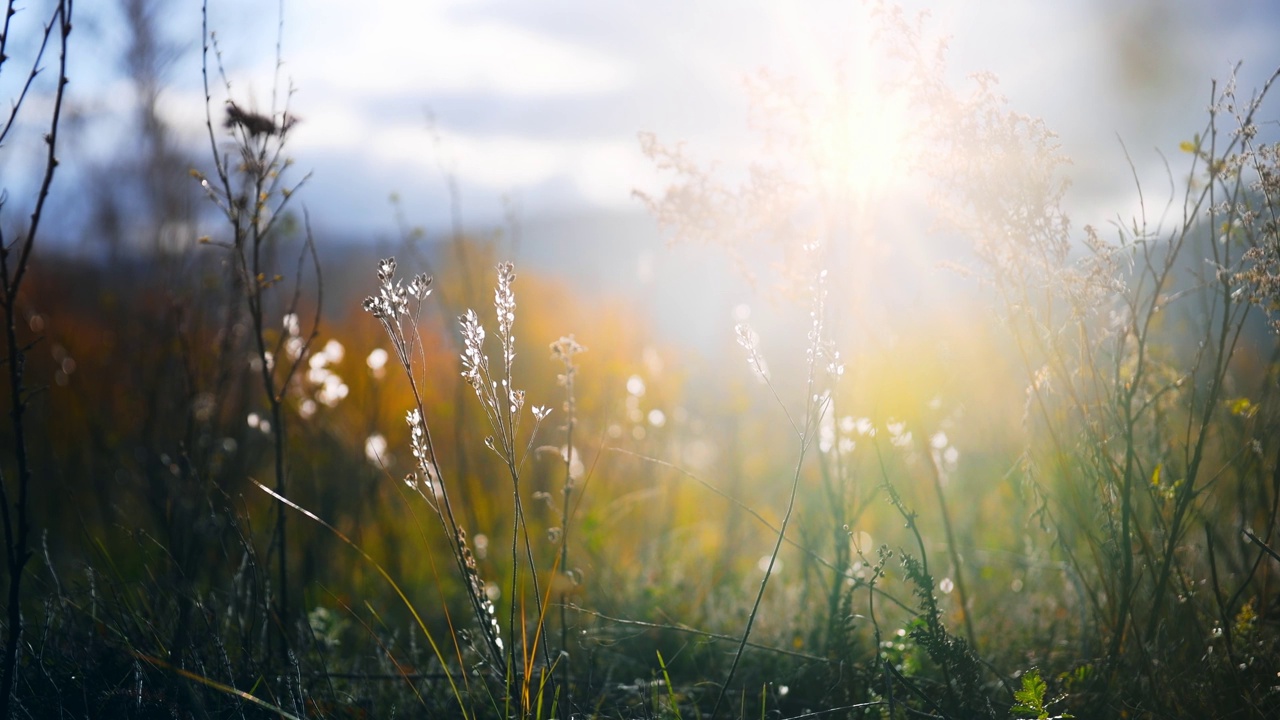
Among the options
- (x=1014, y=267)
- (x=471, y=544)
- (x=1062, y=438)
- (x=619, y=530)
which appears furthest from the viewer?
(x=619, y=530)

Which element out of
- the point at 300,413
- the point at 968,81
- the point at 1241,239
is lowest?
the point at 300,413

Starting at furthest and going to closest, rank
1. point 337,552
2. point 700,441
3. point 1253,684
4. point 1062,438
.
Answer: point 700,441, point 337,552, point 1062,438, point 1253,684

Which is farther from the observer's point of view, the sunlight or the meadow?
the sunlight

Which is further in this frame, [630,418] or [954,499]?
[954,499]

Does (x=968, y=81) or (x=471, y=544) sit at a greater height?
(x=968, y=81)

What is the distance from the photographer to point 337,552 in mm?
4059

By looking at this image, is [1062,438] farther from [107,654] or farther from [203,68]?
[107,654]

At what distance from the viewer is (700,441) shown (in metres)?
5.07

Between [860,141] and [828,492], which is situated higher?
[860,141]

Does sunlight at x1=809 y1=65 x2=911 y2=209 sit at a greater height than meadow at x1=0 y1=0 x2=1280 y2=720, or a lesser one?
greater

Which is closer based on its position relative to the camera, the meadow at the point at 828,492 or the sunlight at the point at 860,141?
the meadow at the point at 828,492

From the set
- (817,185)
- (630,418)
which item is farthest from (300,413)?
(817,185)

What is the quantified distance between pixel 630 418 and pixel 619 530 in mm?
942

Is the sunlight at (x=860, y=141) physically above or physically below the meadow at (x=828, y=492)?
above
